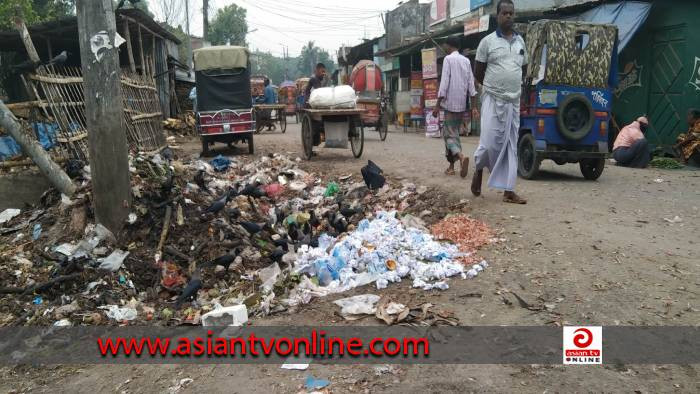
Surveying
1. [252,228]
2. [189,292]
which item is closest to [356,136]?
[252,228]

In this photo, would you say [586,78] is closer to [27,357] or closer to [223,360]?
[223,360]

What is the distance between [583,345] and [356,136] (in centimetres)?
790

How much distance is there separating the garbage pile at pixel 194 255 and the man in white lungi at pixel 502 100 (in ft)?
2.96

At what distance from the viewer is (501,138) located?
5.58 m

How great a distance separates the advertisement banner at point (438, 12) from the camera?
21508mm

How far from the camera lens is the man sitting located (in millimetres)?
9797

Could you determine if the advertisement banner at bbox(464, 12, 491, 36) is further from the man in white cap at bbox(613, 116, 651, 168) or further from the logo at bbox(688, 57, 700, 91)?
the man in white cap at bbox(613, 116, 651, 168)

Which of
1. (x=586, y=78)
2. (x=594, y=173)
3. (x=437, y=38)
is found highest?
(x=437, y=38)

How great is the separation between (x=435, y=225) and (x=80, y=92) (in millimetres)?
5839

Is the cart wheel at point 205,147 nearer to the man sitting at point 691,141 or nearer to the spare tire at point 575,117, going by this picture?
the spare tire at point 575,117

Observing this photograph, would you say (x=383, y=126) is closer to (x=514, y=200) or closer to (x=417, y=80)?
(x=417, y=80)

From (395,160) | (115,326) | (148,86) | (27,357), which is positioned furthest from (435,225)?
(148,86)

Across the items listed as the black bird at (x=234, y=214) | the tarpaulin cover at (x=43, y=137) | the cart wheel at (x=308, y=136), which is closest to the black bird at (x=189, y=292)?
the black bird at (x=234, y=214)

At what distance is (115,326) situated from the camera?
12.7ft
